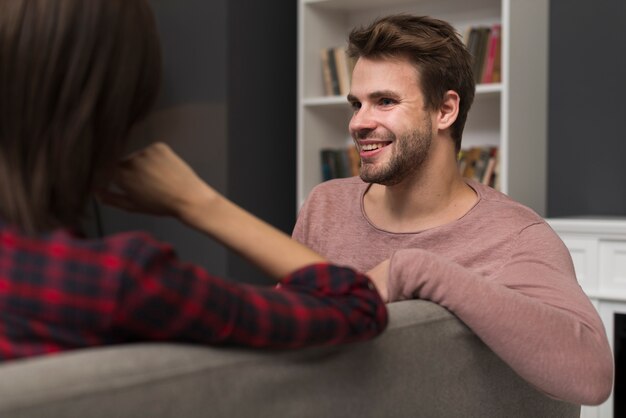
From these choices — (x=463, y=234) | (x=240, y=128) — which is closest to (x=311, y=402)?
(x=463, y=234)

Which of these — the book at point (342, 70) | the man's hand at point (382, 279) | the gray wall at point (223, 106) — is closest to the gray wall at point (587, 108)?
the book at point (342, 70)

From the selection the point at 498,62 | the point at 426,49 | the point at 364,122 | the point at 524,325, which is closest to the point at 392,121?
the point at 364,122

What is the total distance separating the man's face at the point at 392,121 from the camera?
6.08ft

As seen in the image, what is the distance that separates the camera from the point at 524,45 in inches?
121

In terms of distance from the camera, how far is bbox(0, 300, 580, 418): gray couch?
723 millimetres

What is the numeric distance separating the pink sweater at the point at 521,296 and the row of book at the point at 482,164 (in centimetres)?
154

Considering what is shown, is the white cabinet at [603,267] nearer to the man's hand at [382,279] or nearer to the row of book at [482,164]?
the row of book at [482,164]

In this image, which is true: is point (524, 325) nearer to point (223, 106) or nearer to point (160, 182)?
point (160, 182)

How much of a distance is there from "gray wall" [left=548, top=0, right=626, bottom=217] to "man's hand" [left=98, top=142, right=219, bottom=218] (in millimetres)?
2426

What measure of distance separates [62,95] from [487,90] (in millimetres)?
2463

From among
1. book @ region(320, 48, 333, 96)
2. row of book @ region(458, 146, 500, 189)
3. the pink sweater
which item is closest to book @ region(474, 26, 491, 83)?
row of book @ region(458, 146, 500, 189)

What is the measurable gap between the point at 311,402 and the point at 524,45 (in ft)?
8.02

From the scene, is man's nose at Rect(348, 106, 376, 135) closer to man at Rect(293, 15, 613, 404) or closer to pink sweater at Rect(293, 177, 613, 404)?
man at Rect(293, 15, 613, 404)

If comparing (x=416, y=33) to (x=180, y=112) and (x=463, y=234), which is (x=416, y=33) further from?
(x=180, y=112)
